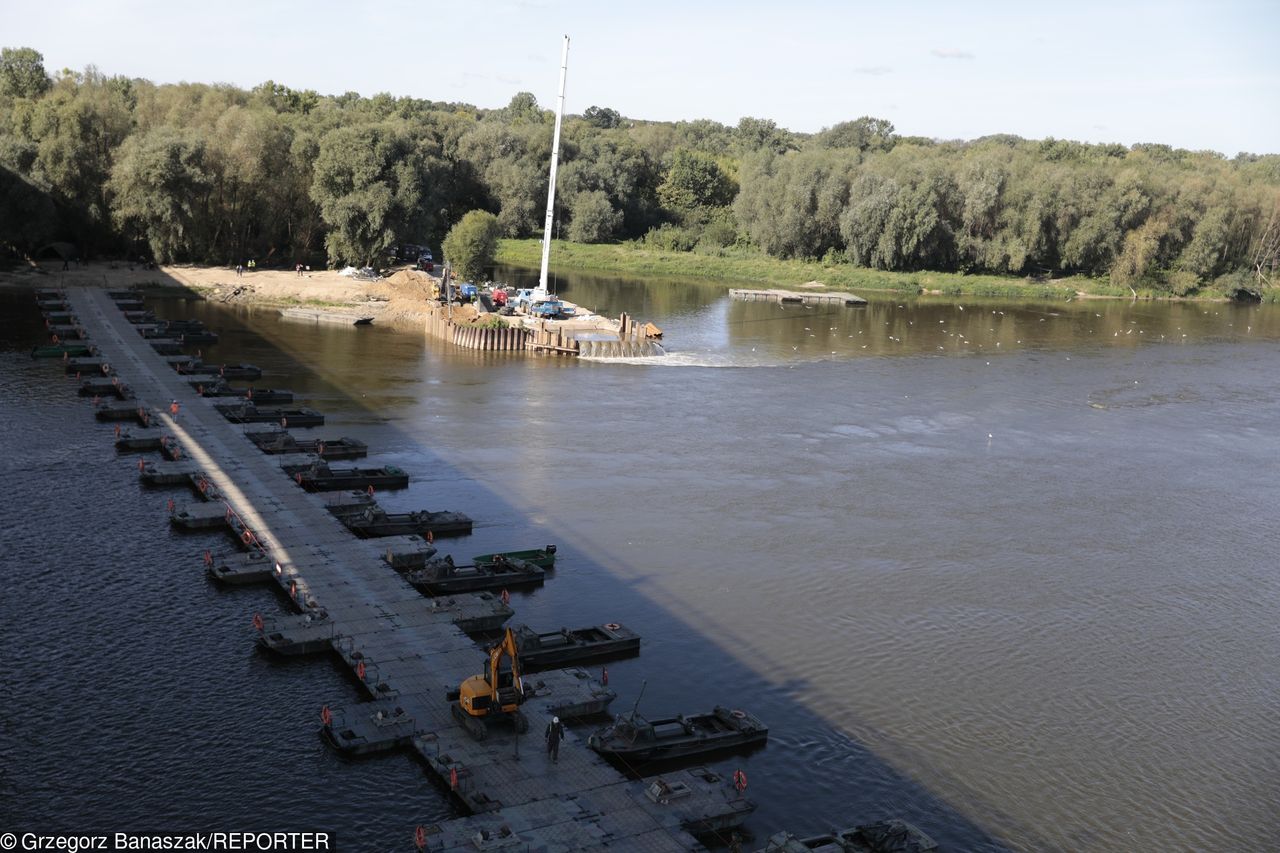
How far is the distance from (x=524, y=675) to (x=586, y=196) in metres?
105

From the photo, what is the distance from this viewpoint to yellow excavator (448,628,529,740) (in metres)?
23.8

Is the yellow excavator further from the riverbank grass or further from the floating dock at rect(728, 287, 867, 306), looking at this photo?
the riverbank grass

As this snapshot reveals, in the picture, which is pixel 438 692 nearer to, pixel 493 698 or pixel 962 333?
pixel 493 698

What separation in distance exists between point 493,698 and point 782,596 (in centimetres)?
1173

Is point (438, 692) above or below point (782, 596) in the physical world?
below

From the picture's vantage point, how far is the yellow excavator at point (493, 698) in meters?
23.8

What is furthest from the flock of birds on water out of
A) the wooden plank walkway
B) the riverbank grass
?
the wooden plank walkway

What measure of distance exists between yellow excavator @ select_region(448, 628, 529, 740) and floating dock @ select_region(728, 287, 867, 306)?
264 feet

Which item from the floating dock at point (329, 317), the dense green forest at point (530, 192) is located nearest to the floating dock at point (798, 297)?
the dense green forest at point (530, 192)

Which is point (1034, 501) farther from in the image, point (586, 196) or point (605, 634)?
point (586, 196)

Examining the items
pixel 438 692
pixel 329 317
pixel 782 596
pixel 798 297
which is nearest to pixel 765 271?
pixel 798 297

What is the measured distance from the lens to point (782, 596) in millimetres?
33250

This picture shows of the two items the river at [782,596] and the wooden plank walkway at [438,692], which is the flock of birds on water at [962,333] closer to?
the river at [782,596]

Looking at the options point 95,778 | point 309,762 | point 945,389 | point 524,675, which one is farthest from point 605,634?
point 945,389
